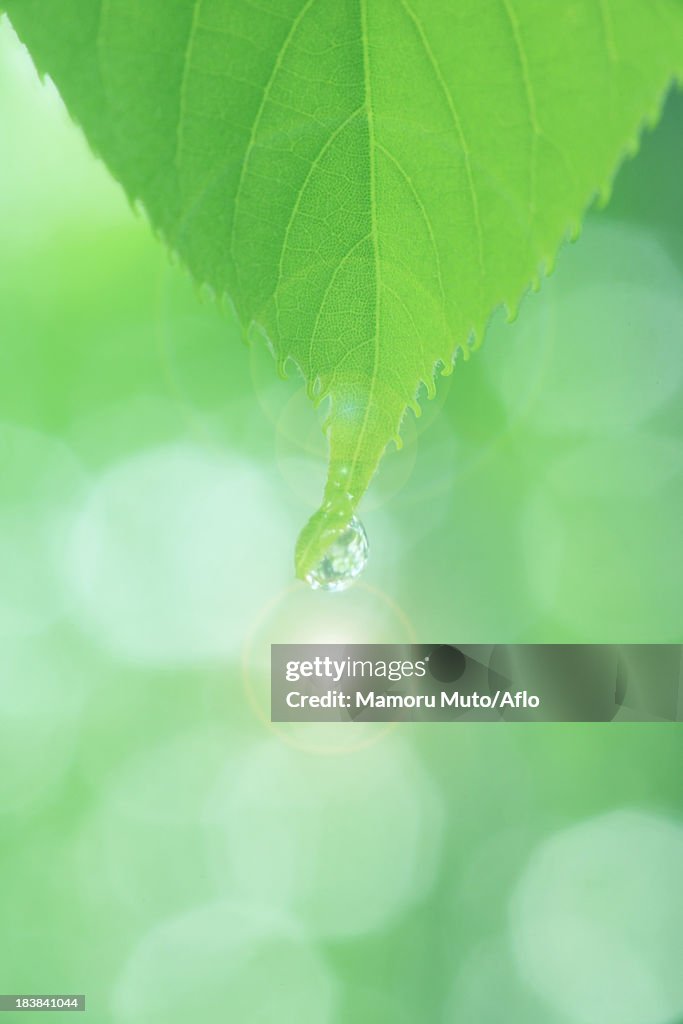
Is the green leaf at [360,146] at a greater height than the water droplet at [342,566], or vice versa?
the water droplet at [342,566]

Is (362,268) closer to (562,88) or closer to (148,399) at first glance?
(562,88)

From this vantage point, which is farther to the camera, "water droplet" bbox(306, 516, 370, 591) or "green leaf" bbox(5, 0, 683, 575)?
"water droplet" bbox(306, 516, 370, 591)

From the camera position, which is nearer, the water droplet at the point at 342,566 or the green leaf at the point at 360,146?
the green leaf at the point at 360,146

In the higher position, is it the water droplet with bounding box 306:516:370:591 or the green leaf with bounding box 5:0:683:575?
the water droplet with bounding box 306:516:370:591

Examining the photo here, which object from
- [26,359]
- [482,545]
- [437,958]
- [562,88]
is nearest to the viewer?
[562,88]

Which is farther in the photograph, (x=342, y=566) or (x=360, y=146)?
(x=342, y=566)

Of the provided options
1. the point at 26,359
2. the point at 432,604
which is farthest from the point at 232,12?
the point at 432,604

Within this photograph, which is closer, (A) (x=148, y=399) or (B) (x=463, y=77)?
(B) (x=463, y=77)

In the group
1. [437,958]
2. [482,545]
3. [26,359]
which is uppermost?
[26,359]
